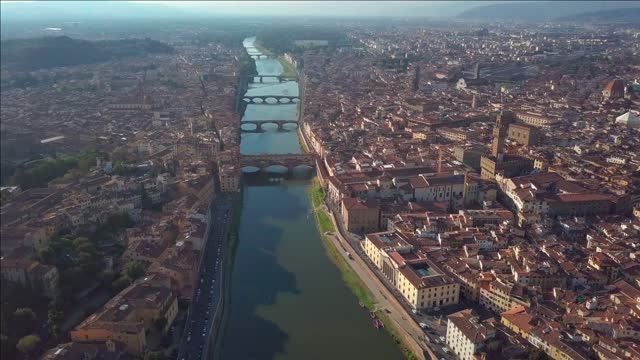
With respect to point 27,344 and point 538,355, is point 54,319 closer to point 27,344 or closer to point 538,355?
point 27,344

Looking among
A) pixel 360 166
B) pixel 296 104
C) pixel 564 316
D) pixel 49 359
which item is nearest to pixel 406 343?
pixel 564 316

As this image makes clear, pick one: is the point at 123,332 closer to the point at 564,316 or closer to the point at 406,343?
the point at 406,343

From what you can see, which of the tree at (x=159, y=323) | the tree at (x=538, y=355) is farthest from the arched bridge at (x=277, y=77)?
the tree at (x=538, y=355)

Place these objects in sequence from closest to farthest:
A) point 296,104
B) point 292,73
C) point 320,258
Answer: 1. point 320,258
2. point 296,104
3. point 292,73

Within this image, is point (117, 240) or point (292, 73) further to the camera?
point (292, 73)

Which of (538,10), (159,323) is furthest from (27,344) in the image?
(538,10)

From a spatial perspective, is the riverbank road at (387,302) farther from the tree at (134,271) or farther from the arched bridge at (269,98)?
the arched bridge at (269,98)
